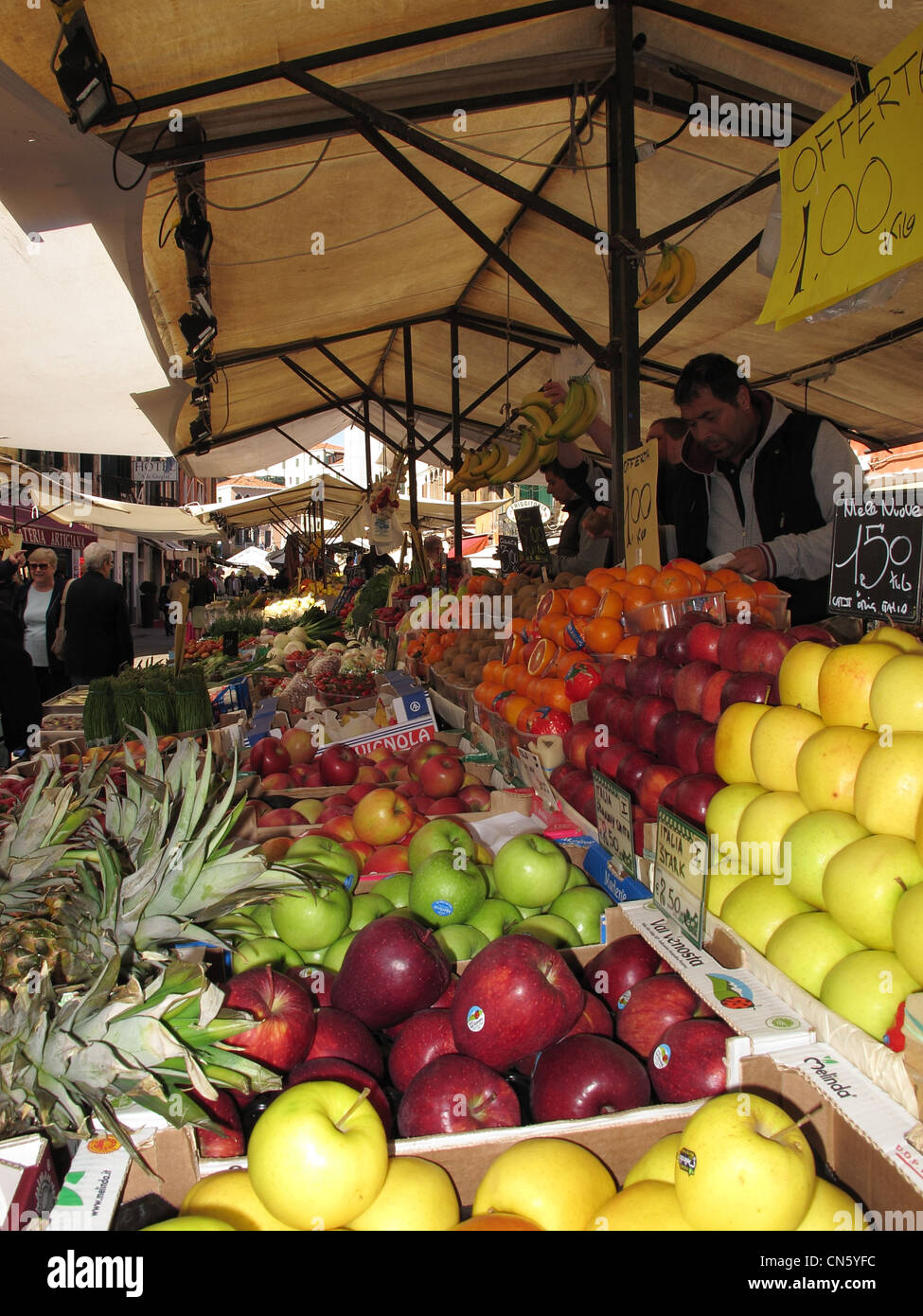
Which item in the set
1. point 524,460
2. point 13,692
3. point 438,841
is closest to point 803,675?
point 438,841

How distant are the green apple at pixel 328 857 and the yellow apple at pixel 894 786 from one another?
1219 mm

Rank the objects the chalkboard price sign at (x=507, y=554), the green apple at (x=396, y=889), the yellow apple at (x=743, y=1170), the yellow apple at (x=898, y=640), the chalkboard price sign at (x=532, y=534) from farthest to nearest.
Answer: the chalkboard price sign at (x=507, y=554) → the chalkboard price sign at (x=532, y=534) → the green apple at (x=396, y=889) → the yellow apple at (x=898, y=640) → the yellow apple at (x=743, y=1170)

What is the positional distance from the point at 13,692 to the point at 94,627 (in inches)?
72.0

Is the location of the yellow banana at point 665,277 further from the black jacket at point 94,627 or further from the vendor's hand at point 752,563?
the black jacket at point 94,627

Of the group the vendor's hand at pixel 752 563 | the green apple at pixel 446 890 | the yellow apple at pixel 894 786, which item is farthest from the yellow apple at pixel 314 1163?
the vendor's hand at pixel 752 563

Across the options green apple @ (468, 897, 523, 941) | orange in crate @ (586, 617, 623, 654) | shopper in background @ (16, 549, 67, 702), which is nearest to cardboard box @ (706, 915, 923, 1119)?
green apple @ (468, 897, 523, 941)

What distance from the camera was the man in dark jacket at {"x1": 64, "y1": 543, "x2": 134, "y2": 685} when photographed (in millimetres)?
6598

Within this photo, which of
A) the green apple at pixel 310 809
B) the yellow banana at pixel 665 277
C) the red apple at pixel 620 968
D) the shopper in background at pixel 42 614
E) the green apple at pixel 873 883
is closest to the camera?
the green apple at pixel 873 883

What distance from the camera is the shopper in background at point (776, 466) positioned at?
2938mm

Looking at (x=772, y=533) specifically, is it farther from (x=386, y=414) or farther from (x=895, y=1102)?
(x=386, y=414)

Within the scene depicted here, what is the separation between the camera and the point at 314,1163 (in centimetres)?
96

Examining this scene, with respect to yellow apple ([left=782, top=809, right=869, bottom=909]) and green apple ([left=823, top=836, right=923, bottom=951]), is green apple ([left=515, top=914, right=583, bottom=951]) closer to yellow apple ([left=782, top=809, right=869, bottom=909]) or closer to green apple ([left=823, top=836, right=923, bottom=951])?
yellow apple ([left=782, top=809, right=869, bottom=909])

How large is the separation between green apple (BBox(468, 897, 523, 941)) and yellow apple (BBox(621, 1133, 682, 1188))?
2.37 ft
